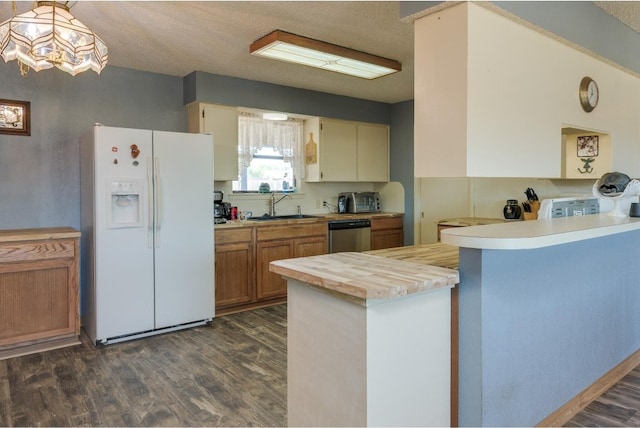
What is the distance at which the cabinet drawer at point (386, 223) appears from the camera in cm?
535

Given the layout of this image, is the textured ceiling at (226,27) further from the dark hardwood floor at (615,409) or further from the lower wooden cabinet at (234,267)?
the dark hardwood floor at (615,409)

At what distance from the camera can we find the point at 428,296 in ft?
5.62

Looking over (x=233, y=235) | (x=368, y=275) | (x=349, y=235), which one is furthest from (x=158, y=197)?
(x=368, y=275)

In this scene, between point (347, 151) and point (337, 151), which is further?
point (347, 151)

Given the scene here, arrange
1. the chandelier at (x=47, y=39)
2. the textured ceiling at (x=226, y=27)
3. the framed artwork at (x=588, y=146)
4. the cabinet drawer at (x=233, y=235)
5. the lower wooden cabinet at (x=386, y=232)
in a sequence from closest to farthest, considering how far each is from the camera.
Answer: the chandelier at (x=47, y=39) < the textured ceiling at (x=226, y=27) < the framed artwork at (x=588, y=146) < the cabinet drawer at (x=233, y=235) < the lower wooden cabinet at (x=386, y=232)

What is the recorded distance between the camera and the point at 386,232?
217 inches

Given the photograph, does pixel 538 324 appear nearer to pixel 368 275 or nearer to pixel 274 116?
pixel 368 275

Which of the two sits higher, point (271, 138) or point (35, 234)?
point (271, 138)

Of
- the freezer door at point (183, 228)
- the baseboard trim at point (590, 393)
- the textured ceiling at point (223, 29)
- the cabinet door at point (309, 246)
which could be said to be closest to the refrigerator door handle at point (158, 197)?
the freezer door at point (183, 228)

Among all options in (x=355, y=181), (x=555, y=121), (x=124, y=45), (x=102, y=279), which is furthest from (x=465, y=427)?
(x=355, y=181)

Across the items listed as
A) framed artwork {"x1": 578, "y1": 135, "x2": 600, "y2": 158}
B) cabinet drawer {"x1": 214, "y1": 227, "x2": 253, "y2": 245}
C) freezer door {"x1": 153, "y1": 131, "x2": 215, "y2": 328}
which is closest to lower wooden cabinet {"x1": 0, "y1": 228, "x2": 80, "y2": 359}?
freezer door {"x1": 153, "y1": 131, "x2": 215, "y2": 328}

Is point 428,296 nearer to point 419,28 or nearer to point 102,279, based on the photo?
point 419,28

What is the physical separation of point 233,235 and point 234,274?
39 cm

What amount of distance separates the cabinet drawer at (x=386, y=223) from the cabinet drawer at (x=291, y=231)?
792 millimetres
